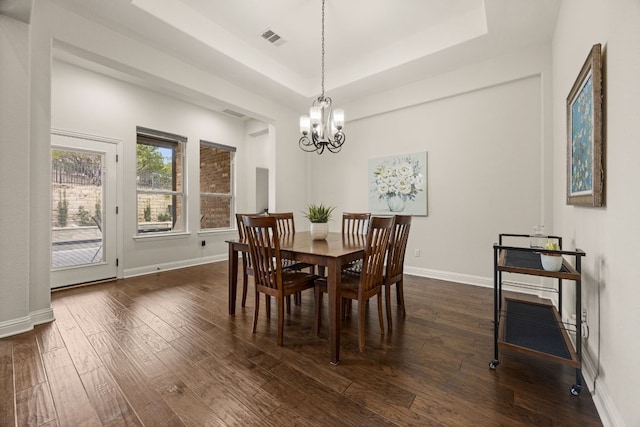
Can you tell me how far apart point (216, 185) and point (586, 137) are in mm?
5597

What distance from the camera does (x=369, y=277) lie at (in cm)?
218

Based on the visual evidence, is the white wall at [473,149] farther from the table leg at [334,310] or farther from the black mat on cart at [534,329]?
the table leg at [334,310]

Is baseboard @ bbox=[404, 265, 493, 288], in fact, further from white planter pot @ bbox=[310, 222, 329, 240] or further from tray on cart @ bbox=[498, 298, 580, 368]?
white planter pot @ bbox=[310, 222, 329, 240]

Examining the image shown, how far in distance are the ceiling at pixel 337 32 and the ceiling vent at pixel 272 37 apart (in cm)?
5

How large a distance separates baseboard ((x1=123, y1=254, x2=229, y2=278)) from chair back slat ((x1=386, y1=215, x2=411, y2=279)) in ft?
13.1

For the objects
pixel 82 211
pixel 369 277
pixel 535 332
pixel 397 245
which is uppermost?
pixel 82 211

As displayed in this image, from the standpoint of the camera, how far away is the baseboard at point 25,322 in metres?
2.28

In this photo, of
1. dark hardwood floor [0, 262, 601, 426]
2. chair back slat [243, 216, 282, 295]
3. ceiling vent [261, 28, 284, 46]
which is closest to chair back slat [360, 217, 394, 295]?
dark hardwood floor [0, 262, 601, 426]

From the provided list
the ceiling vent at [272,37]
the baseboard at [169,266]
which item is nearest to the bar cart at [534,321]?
the ceiling vent at [272,37]

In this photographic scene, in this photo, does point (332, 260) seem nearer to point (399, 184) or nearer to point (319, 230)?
point (319, 230)

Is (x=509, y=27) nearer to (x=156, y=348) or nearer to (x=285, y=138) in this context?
(x=285, y=138)

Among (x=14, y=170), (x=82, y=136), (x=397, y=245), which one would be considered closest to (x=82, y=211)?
(x=82, y=136)

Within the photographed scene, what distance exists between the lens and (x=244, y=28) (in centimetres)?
341

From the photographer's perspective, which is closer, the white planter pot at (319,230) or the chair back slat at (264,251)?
the chair back slat at (264,251)
